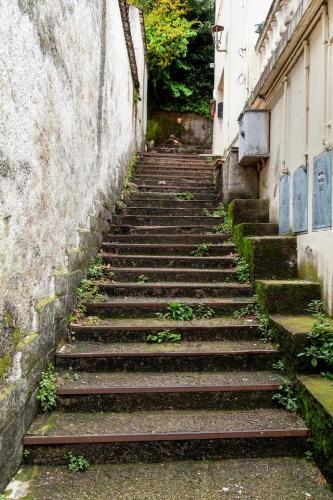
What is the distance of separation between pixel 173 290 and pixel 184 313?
480 millimetres

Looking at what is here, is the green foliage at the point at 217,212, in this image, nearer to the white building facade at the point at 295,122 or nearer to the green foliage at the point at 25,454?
the white building facade at the point at 295,122

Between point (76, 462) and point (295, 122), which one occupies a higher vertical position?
point (295, 122)

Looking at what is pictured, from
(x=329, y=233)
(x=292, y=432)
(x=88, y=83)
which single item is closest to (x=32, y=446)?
(x=292, y=432)

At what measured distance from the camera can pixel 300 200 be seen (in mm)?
4098

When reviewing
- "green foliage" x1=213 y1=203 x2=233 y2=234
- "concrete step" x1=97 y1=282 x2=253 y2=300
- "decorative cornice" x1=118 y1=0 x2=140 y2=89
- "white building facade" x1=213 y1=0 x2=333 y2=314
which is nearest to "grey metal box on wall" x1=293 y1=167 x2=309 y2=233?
"white building facade" x1=213 y1=0 x2=333 y2=314

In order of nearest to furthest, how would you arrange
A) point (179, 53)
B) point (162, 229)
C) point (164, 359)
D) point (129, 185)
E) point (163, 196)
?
1. point (164, 359)
2. point (162, 229)
3. point (163, 196)
4. point (129, 185)
5. point (179, 53)

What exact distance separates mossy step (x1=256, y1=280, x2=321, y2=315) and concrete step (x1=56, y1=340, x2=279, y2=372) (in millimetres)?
474

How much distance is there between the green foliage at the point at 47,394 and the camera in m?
2.91

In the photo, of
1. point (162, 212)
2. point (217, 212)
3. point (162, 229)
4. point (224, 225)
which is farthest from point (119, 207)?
point (224, 225)

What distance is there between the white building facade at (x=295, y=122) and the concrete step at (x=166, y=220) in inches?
38.0

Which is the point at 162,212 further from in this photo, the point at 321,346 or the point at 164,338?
the point at 321,346

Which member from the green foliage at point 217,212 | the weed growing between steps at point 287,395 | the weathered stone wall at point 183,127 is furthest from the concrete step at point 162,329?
the weathered stone wall at point 183,127

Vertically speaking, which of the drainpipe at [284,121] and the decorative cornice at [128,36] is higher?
the decorative cornice at [128,36]

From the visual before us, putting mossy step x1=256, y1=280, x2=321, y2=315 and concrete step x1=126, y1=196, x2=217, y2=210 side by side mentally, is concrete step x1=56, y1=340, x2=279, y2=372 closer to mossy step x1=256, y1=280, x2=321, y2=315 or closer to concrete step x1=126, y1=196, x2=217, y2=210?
mossy step x1=256, y1=280, x2=321, y2=315
